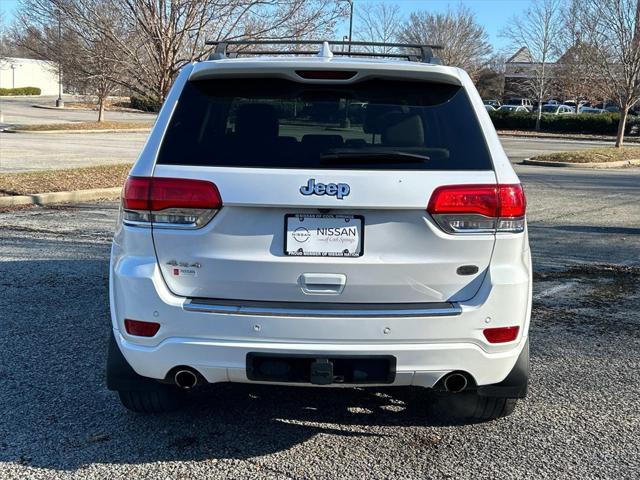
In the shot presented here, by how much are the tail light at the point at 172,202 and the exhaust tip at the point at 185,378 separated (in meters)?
0.66

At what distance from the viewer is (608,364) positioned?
461 cm

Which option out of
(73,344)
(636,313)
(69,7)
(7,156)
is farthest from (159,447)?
(7,156)

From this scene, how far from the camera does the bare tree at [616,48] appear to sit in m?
24.4

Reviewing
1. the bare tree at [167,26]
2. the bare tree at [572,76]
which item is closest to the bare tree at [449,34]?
the bare tree at [572,76]

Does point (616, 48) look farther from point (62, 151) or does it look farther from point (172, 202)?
point (172, 202)

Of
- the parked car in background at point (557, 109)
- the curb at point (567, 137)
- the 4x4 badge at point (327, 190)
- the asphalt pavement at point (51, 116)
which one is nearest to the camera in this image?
the 4x4 badge at point (327, 190)

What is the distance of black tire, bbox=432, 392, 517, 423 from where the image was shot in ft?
11.6

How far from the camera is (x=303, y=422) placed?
3656mm

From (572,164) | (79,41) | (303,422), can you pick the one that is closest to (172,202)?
(303,422)

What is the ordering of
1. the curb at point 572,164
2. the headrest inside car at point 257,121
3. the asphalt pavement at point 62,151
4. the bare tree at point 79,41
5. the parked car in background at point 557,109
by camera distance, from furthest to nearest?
the parked car in background at point 557,109 < the curb at point 572,164 < the asphalt pavement at point 62,151 < the bare tree at point 79,41 < the headrest inside car at point 257,121

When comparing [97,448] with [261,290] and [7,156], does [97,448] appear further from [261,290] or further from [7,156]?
[7,156]

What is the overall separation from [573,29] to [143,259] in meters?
36.0

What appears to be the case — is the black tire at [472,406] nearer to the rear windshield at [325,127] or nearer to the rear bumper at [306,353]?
the rear bumper at [306,353]

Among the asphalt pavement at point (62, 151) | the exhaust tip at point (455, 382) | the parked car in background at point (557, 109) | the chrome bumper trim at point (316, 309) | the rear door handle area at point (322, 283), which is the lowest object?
the asphalt pavement at point (62, 151)
